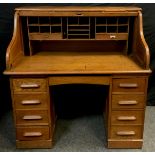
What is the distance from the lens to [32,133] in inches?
79.4

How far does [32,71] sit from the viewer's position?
1777 mm

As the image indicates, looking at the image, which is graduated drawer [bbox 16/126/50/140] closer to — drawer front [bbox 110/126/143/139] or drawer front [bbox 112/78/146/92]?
drawer front [bbox 110/126/143/139]

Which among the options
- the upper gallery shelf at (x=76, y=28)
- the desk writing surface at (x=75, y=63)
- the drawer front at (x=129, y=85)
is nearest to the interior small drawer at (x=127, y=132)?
the drawer front at (x=129, y=85)

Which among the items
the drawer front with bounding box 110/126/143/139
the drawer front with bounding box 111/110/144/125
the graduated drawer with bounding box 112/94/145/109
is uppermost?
the graduated drawer with bounding box 112/94/145/109

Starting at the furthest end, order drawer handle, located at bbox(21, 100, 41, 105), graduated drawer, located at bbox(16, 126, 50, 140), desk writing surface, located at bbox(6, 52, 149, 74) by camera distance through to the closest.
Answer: graduated drawer, located at bbox(16, 126, 50, 140)
drawer handle, located at bbox(21, 100, 41, 105)
desk writing surface, located at bbox(6, 52, 149, 74)

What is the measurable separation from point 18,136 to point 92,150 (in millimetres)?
622

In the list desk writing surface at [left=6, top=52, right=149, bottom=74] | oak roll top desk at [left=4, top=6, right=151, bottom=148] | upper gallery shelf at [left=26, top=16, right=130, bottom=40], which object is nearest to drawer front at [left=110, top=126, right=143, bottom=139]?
oak roll top desk at [left=4, top=6, right=151, bottom=148]

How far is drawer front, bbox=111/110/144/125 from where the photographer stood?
1.95m

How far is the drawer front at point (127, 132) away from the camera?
79.1 inches

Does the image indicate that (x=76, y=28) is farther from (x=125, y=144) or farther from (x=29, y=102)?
(x=125, y=144)

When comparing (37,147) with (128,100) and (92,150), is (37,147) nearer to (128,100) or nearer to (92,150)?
(92,150)

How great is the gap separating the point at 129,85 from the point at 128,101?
142 millimetres

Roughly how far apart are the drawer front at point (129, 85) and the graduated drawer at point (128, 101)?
5cm

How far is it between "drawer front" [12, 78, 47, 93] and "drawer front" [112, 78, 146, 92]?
530mm
